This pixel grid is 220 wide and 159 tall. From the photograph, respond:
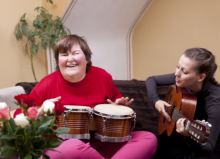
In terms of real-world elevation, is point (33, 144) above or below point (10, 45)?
below

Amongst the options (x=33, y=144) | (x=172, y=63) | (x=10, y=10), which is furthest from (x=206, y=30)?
(x=33, y=144)

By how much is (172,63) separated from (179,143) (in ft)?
6.02

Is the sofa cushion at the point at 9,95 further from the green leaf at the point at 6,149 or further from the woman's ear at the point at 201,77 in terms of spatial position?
the woman's ear at the point at 201,77

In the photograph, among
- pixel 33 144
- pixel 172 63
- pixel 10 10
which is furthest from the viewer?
pixel 172 63

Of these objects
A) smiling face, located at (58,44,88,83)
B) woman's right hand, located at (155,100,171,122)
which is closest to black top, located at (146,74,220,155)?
woman's right hand, located at (155,100,171,122)

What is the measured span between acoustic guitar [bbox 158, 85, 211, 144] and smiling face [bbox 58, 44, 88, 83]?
0.70m

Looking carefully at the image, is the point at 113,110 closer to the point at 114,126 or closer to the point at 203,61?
the point at 114,126

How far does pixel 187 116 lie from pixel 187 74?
261 millimetres

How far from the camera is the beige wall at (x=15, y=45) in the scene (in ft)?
7.83

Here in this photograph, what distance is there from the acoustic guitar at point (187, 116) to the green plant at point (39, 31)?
1.71m

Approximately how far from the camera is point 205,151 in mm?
1170

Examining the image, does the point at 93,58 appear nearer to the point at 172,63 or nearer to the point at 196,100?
the point at 172,63

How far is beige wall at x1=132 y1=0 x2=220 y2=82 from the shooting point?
9.09ft

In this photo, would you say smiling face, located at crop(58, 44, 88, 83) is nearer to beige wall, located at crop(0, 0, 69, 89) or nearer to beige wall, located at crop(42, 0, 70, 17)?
beige wall, located at crop(0, 0, 69, 89)
